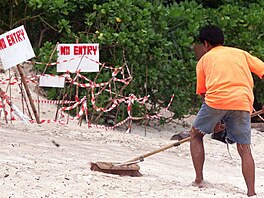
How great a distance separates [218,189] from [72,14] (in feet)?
19.0

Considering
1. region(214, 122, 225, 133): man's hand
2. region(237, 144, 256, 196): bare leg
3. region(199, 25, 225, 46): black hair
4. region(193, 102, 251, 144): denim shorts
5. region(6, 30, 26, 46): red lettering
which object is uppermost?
region(199, 25, 225, 46): black hair

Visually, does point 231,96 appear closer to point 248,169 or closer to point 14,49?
point 248,169

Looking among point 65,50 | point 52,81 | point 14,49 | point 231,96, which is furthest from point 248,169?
point 52,81

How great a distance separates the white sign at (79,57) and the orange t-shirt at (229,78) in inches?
142

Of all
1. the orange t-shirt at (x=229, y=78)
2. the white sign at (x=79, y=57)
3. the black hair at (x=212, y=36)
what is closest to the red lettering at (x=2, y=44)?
the white sign at (x=79, y=57)

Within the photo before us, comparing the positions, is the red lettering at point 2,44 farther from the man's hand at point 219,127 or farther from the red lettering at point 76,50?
the man's hand at point 219,127

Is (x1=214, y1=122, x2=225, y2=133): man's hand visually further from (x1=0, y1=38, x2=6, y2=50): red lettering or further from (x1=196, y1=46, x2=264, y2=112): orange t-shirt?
(x1=0, y1=38, x2=6, y2=50): red lettering

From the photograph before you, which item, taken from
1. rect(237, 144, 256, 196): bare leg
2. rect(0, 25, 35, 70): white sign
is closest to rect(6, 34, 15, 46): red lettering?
rect(0, 25, 35, 70): white sign

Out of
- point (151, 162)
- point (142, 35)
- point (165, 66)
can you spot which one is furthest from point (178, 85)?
point (151, 162)

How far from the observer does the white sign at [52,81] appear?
1041cm

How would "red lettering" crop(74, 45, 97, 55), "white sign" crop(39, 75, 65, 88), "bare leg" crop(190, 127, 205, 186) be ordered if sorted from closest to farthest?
1. "bare leg" crop(190, 127, 205, 186)
2. "red lettering" crop(74, 45, 97, 55)
3. "white sign" crop(39, 75, 65, 88)

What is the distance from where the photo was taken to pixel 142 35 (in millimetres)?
11094

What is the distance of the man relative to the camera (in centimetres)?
671

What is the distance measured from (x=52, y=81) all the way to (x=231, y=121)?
423cm
